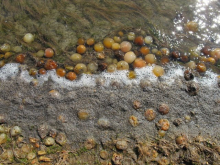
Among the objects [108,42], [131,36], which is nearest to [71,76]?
[108,42]

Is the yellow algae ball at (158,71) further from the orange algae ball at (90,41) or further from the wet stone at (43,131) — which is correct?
the wet stone at (43,131)

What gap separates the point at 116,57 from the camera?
304 centimetres

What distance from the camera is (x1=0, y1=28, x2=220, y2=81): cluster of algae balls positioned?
114 inches

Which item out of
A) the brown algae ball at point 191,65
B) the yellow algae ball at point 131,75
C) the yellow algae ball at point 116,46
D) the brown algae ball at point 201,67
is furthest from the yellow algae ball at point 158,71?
the yellow algae ball at point 116,46

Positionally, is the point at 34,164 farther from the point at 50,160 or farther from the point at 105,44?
the point at 105,44

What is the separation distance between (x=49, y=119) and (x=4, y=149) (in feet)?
1.89

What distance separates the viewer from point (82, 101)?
105 inches

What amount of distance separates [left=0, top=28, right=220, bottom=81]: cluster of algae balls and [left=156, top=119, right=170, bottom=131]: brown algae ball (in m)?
0.63

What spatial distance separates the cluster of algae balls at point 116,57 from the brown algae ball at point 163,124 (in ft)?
2.08

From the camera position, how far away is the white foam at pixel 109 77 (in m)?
2.81

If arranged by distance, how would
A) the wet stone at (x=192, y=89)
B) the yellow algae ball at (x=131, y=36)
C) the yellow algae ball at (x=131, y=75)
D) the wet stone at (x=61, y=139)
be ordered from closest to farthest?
the wet stone at (x=61, y=139), the wet stone at (x=192, y=89), the yellow algae ball at (x=131, y=75), the yellow algae ball at (x=131, y=36)

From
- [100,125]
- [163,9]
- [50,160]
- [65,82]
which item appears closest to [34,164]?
[50,160]

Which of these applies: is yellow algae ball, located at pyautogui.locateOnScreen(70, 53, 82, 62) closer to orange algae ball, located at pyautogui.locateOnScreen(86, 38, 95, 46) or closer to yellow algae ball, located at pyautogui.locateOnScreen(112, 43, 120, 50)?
orange algae ball, located at pyautogui.locateOnScreen(86, 38, 95, 46)

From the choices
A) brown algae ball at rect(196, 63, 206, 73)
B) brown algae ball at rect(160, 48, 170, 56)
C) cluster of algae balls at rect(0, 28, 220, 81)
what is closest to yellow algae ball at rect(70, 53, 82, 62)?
cluster of algae balls at rect(0, 28, 220, 81)
